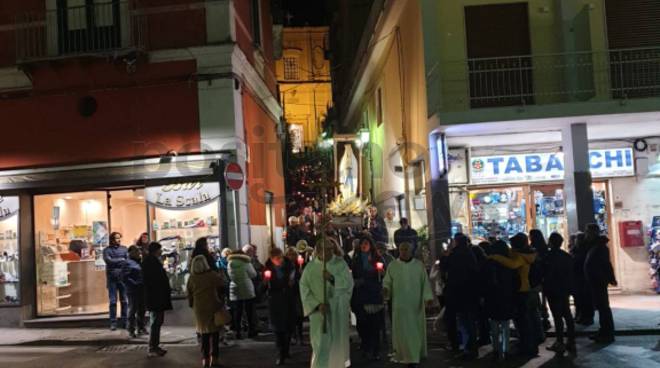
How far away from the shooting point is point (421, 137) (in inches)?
603

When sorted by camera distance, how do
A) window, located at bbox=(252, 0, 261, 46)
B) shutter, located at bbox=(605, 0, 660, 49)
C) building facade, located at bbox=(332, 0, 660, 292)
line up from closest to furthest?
building facade, located at bbox=(332, 0, 660, 292) < shutter, located at bbox=(605, 0, 660, 49) < window, located at bbox=(252, 0, 261, 46)

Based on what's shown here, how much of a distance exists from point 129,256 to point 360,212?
7845 mm

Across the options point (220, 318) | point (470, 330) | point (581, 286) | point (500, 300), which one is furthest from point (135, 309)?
point (581, 286)

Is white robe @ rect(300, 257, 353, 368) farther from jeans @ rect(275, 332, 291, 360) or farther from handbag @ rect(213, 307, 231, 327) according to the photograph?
jeans @ rect(275, 332, 291, 360)

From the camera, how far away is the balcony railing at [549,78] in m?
14.3

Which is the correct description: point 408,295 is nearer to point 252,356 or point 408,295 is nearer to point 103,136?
point 252,356

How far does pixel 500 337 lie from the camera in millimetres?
9781

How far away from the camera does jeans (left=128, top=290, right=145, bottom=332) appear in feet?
43.0

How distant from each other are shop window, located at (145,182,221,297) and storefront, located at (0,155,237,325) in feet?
0.07

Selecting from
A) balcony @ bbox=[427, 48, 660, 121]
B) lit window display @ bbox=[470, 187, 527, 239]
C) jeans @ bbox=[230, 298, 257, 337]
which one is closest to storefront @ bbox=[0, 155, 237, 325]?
jeans @ bbox=[230, 298, 257, 337]

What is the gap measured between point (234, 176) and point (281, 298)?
4.02m

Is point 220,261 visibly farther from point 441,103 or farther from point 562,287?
point 562,287

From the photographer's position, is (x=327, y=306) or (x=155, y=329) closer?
(x=327, y=306)

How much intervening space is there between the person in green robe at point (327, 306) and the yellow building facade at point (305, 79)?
4283 cm
